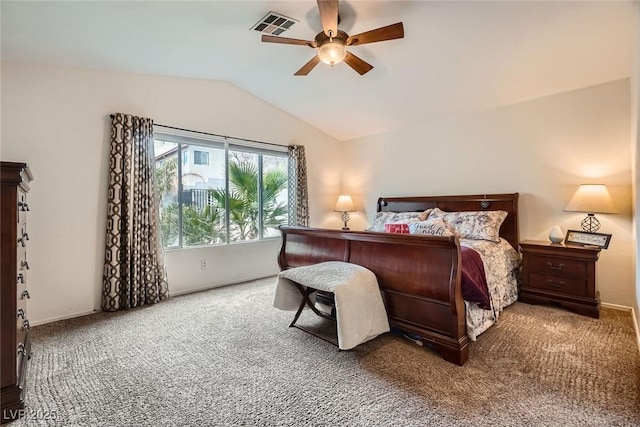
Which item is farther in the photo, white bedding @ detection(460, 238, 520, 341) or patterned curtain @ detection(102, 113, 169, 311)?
patterned curtain @ detection(102, 113, 169, 311)

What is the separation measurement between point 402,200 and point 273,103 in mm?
2586

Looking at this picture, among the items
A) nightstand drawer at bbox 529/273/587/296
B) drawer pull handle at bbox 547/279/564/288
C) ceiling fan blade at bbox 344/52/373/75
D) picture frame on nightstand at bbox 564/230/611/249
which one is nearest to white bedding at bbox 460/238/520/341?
nightstand drawer at bbox 529/273/587/296

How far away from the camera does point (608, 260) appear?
324 centimetres

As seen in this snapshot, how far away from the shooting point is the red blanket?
7.41 ft

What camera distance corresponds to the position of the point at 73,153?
311 centimetres

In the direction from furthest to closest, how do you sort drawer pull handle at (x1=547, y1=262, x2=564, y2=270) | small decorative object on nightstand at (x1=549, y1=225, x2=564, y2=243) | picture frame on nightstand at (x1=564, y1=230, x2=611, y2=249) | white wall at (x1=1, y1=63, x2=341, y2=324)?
small decorative object on nightstand at (x1=549, y1=225, x2=564, y2=243), drawer pull handle at (x1=547, y1=262, x2=564, y2=270), picture frame on nightstand at (x1=564, y1=230, x2=611, y2=249), white wall at (x1=1, y1=63, x2=341, y2=324)

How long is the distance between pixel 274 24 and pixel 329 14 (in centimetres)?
85

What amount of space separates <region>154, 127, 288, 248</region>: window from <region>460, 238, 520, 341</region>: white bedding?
2966 millimetres

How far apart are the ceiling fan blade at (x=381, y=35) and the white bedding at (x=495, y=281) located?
207 centimetres

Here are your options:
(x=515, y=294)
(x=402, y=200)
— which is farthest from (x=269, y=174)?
(x=515, y=294)

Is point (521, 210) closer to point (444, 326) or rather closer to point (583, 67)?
point (583, 67)

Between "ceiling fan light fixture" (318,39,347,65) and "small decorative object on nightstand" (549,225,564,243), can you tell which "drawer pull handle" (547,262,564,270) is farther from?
"ceiling fan light fixture" (318,39,347,65)

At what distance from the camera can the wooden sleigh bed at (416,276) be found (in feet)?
6.97

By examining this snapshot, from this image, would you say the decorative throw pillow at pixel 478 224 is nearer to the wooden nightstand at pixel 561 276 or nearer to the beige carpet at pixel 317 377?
the wooden nightstand at pixel 561 276
